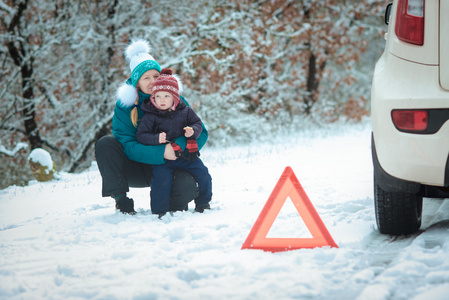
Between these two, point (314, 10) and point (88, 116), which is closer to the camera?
point (88, 116)

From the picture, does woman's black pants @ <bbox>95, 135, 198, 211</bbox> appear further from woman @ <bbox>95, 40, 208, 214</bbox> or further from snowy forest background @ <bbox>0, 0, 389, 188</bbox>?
snowy forest background @ <bbox>0, 0, 389, 188</bbox>

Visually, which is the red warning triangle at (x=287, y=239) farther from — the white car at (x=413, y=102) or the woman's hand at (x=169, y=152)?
the woman's hand at (x=169, y=152)

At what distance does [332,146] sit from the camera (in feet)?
29.5

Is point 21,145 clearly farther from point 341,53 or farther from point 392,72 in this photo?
point 341,53

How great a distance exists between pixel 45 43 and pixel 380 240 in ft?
34.0

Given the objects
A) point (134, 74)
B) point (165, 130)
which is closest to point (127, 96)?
point (134, 74)

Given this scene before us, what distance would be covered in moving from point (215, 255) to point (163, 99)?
1.55 m

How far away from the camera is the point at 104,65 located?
456 inches

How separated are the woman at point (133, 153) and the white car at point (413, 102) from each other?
1727 millimetres

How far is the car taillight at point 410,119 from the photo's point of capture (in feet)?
8.14

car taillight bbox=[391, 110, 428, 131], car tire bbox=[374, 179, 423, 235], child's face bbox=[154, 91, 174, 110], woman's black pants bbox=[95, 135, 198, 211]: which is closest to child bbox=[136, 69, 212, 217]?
child's face bbox=[154, 91, 174, 110]

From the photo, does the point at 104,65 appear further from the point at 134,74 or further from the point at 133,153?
the point at 133,153

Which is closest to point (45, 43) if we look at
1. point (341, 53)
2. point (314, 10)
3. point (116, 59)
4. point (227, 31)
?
point (116, 59)

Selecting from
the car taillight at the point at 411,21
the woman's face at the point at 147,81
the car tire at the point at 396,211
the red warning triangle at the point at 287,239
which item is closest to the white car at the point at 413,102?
the car taillight at the point at 411,21
